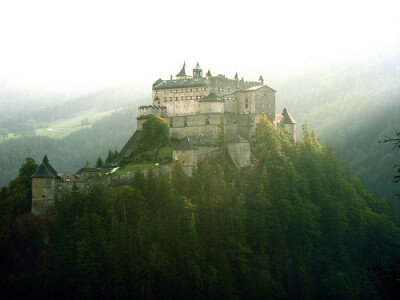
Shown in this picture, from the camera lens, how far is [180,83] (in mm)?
89062

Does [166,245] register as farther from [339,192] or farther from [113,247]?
[339,192]

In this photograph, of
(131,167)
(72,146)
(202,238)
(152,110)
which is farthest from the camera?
(72,146)

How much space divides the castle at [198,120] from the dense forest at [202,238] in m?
2.17

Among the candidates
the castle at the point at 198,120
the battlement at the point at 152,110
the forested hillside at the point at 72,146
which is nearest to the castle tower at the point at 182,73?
the castle at the point at 198,120

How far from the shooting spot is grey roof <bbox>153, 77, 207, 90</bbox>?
287 ft

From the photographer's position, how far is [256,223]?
6406 centimetres

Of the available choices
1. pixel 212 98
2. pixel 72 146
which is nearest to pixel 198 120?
pixel 212 98

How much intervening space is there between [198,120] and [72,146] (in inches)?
3906

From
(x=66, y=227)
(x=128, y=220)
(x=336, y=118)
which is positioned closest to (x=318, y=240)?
(x=128, y=220)

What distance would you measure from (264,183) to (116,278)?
2561 centimetres

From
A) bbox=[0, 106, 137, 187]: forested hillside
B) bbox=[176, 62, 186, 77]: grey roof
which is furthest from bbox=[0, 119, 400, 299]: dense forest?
bbox=[0, 106, 137, 187]: forested hillside

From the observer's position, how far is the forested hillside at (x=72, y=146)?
15462cm

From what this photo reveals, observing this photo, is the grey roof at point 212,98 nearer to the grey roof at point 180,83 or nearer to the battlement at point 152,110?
the grey roof at point 180,83

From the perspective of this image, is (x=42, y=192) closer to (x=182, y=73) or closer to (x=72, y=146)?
(x=182, y=73)
